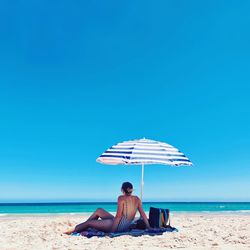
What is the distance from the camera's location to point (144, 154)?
19.1 ft

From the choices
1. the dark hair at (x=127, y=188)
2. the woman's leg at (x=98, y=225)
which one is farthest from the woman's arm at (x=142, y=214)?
the woman's leg at (x=98, y=225)

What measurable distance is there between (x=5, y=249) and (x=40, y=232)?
1.51 meters

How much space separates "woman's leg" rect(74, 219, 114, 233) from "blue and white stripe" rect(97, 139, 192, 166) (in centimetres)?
111

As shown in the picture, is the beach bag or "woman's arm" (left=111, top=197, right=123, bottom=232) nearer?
"woman's arm" (left=111, top=197, right=123, bottom=232)

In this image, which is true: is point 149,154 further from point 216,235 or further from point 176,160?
point 216,235

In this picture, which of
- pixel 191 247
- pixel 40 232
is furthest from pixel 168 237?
pixel 40 232

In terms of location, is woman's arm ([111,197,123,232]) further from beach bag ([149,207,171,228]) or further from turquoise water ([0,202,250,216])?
turquoise water ([0,202,250,216])

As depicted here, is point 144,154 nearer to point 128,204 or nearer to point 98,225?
point 128,204

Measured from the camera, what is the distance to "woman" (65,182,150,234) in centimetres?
559

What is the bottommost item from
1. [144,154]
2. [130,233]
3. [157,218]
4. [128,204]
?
[130,233]

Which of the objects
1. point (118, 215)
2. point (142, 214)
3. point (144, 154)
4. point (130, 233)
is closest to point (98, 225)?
point (118, 215)

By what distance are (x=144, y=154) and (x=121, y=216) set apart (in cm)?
116

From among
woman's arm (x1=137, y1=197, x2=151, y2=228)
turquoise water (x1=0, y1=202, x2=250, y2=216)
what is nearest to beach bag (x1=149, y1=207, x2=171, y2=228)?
woman's arm (x1=137, y1=197, x2=151, y2=228)

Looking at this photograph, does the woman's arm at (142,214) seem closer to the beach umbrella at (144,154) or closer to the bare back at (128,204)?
the bare back at (128,204)
